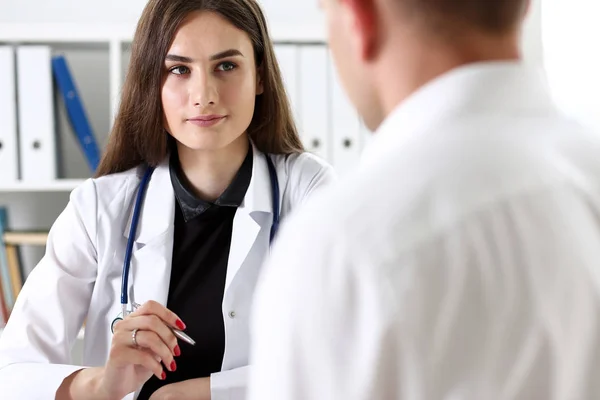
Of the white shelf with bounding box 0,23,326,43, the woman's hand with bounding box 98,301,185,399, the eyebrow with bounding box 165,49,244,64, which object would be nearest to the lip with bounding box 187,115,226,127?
the eyebrow with bounding box 165,49,244,64

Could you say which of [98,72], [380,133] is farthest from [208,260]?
[98,72]

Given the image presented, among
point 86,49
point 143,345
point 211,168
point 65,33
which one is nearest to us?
point 143,345

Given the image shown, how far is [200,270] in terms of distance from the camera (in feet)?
4.67

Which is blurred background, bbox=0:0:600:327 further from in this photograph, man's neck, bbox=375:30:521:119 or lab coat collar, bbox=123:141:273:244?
man's neck, bbox=375:30:521:119

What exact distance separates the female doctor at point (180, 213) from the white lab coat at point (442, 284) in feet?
2.78

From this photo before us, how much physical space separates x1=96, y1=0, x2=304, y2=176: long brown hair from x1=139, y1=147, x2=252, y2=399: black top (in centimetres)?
6

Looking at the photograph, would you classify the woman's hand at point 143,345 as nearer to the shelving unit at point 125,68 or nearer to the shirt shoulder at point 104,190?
the shirt shoulder at point 104,190

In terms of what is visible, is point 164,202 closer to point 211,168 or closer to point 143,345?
point 211,168

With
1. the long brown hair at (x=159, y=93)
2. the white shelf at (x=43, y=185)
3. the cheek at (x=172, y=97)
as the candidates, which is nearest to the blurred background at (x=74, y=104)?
the white shelf at (x=43, y=185)

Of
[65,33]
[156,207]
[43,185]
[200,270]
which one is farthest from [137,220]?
[65,33]

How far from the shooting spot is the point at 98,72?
2.54m

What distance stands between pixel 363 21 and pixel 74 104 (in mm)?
1924

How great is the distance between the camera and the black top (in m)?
1.35

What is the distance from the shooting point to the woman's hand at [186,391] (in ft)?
4.13
